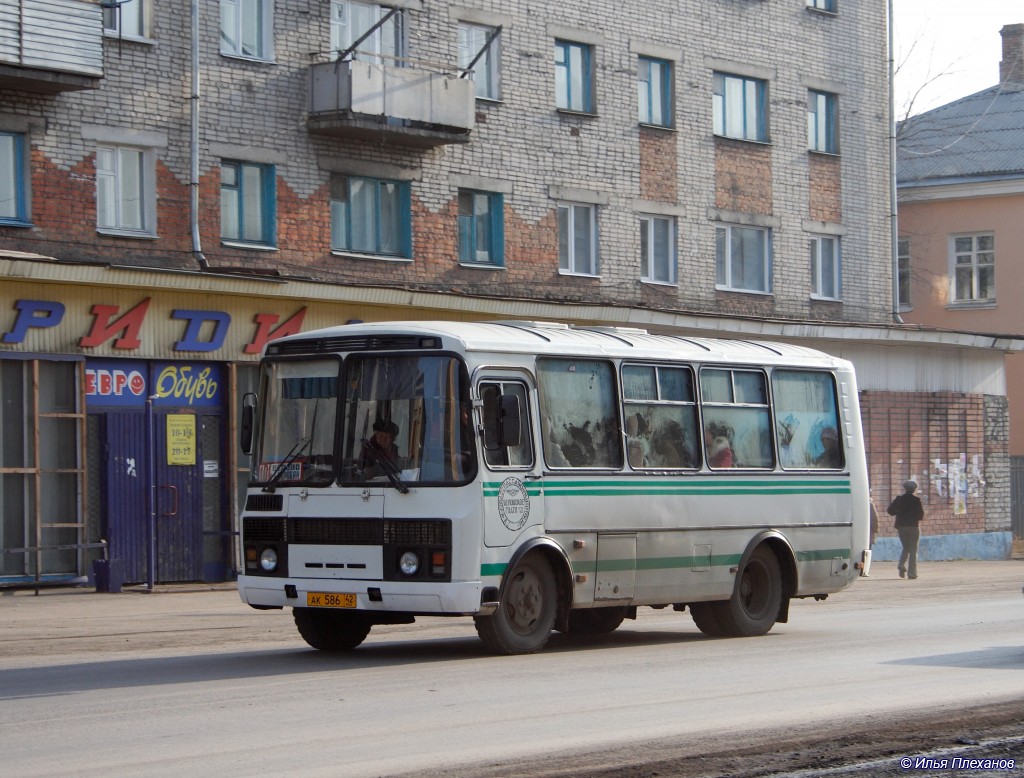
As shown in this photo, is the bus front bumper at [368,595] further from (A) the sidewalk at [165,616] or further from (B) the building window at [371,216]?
(B) the building window at [371,216]

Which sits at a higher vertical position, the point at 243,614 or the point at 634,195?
the point at 634,195

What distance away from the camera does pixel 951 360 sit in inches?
1501

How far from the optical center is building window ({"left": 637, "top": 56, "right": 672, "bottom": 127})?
33.1 metres

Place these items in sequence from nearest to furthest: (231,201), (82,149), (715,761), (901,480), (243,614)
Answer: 1. (715,761)
2. (243,614)
3. (82,149)
4. (231,201)
5. (901,480)

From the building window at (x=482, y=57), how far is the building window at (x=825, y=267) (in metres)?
9.61

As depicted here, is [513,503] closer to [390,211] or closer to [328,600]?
[328,600]

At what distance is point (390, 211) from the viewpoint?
28797 mm

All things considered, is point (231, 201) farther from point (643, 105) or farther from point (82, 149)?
point (643, 105)

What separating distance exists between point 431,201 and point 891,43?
1450cm

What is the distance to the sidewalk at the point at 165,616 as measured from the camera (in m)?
16.4

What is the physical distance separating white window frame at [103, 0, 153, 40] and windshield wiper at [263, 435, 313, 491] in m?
12.6

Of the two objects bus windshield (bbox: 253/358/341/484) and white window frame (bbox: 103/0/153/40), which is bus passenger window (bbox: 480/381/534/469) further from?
white window frame (bbox: 103/0/153/40)

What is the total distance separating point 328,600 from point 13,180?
12.3m

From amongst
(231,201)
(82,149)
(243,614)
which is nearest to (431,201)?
(231,201)
